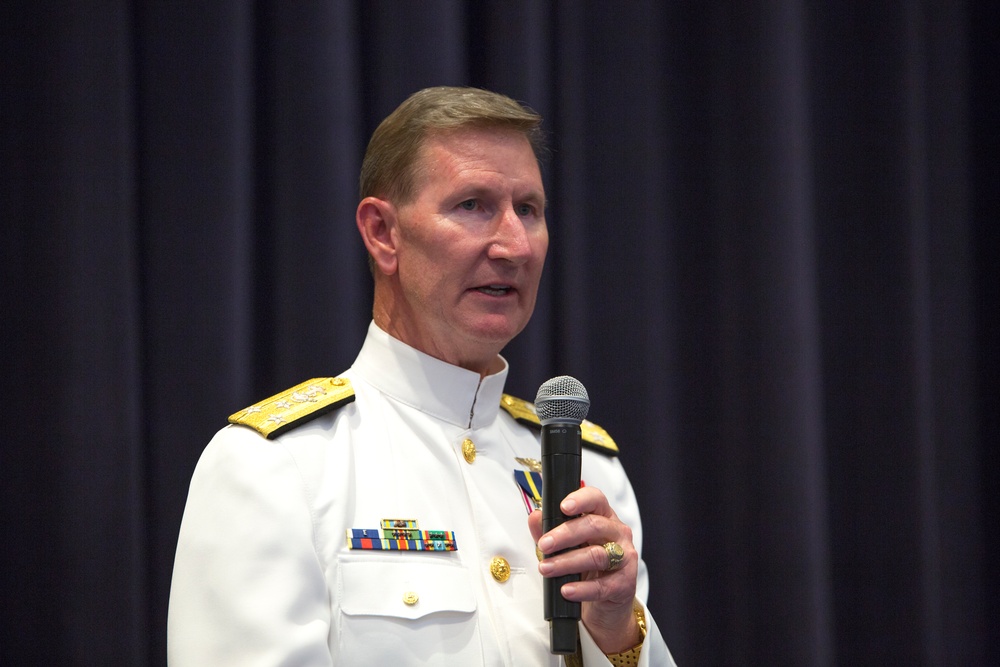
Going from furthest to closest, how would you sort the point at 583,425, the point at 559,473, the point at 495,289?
the point at 583,425 → the point at 495,289 → the point at 559,473

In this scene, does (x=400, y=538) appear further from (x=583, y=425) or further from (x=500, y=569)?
(x=583, y=425)

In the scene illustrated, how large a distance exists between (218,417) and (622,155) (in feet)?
3.35

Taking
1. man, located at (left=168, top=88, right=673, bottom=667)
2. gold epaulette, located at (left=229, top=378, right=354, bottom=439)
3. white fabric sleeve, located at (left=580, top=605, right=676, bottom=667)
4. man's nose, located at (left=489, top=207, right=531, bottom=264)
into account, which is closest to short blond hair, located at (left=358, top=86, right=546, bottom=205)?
man, located at (left=168, top=88, right=673, bottom=667)

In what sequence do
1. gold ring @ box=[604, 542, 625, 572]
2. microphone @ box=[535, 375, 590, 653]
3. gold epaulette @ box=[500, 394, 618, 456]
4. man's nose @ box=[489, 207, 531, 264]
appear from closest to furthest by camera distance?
microphone @ box=[535, 375, 590, 653] < gold ring @ box=[604, 542, 625, 572] < man's nose @ box=[489, 207, 531, 264] < gold epaulette @ box=[500, 394, 618, 456]

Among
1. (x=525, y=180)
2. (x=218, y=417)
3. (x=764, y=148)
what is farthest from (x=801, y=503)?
(x=218, y=417)

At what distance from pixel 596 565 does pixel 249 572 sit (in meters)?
0.44

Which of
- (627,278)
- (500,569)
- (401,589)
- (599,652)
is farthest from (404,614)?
(627,278)

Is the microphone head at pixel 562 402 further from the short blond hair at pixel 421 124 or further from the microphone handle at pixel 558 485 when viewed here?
the short blond hair at pixel 421 124

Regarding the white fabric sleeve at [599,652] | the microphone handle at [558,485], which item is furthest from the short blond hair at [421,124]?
the white fabric sleeve at [599,652]

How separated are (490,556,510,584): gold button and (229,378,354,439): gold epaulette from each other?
323mm

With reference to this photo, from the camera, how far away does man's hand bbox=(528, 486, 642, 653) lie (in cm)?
125

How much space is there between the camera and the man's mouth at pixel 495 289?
1609mm

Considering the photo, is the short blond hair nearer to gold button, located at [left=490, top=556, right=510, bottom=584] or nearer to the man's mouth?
the man's mouth

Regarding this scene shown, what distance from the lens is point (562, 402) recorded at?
1.30 m
